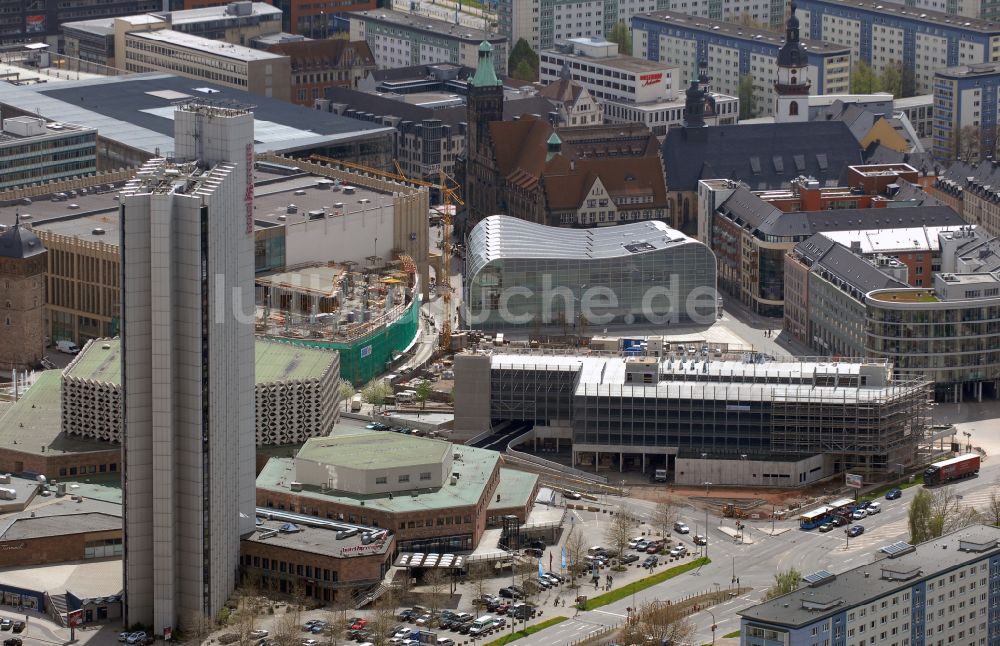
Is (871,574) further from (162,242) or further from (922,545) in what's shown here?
(162,242)

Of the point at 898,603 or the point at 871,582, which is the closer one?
the point at 898,603

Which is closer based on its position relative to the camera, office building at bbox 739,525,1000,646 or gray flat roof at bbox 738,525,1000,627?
office building at bbox 739,525,1000,646

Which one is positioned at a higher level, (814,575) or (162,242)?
(162,242)

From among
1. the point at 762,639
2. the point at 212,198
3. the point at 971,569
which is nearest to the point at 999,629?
the point at 971,569

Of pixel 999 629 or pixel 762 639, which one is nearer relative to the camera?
pixel 762 639

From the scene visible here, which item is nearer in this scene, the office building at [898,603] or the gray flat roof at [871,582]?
the office building at [898,603]
